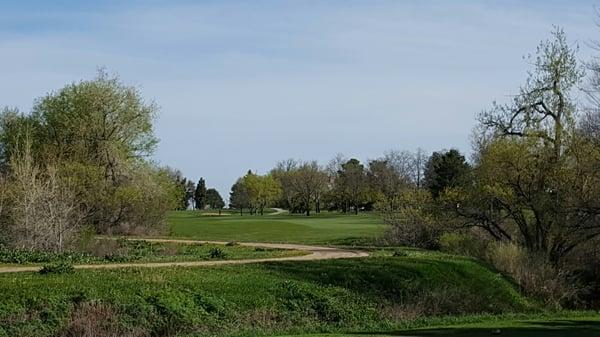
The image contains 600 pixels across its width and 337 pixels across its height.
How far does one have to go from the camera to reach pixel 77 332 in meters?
19.9

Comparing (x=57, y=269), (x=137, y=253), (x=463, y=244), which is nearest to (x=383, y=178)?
(x=463, y=244)

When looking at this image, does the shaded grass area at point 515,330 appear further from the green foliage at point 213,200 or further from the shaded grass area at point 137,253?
the green foliage at point 213,200

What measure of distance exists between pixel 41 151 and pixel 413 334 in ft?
139

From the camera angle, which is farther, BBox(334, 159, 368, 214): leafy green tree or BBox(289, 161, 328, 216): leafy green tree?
BBox(289, 161, 328, 216): leafy green tree

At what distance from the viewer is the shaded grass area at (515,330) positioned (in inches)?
717

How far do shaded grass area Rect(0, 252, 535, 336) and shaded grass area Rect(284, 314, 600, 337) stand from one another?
2.04m

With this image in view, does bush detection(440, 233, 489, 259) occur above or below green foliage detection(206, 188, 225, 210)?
below

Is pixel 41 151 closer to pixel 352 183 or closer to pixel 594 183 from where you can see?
pixel 594 183

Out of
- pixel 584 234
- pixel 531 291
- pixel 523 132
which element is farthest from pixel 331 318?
pixel 523 132

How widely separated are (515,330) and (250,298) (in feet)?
28.5

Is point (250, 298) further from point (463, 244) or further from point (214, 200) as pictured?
point (214, 200)

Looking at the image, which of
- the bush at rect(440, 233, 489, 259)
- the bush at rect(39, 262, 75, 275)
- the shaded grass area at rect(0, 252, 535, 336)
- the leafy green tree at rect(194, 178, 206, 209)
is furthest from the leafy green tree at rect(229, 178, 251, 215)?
the bush at rect(39, 262, 75, 275)

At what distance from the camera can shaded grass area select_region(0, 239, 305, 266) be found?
2966 centimetres

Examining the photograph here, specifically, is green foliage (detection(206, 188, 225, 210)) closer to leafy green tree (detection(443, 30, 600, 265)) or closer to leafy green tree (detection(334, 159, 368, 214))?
leafy green tree (detection(334, 159, 368, 214))
